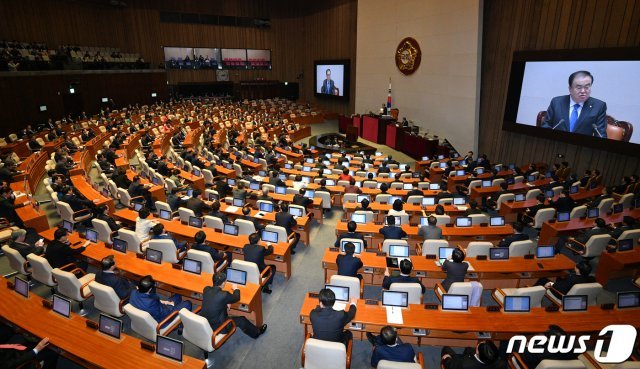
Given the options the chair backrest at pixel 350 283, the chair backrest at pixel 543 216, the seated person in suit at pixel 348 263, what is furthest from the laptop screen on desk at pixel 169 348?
the chair backrest at pixel 543 216


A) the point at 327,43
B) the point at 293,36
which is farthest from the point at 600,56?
the point at 293,36

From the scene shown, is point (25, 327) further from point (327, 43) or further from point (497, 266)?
point (327, 43)

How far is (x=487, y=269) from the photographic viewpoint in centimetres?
725

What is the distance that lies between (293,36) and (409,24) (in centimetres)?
2122

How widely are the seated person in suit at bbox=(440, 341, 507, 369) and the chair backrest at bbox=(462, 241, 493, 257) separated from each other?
323 centimetres

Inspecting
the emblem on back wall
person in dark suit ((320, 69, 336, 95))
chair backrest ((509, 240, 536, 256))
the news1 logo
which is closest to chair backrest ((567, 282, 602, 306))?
the news1 logo

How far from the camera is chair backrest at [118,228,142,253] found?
810 centimetres

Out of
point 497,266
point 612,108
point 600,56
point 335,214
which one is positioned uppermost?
point 600,56

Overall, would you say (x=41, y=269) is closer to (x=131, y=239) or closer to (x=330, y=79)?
(x=131, y=239)

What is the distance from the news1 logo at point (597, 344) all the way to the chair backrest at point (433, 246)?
240cm

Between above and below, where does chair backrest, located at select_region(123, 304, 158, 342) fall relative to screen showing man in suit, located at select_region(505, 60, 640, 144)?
below

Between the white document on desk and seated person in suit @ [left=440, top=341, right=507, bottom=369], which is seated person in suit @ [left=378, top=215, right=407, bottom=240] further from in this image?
seated person in suit @ [left=440, top=341, right=507, bottom=369]

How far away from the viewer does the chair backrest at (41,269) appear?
22.5ft

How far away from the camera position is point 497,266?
24.2 feet
